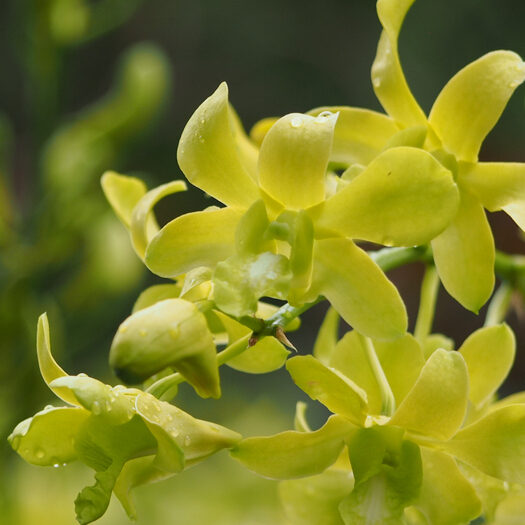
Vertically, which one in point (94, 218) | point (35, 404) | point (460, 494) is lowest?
point (35, 404)

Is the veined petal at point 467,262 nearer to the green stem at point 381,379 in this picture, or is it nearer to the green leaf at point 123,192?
the green stem at point 381,379

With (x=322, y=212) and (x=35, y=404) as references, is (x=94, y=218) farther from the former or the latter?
(x=322, y=212)

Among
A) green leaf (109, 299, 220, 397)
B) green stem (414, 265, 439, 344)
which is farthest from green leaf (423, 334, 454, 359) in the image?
green leaf (109, 299, 220, 397)

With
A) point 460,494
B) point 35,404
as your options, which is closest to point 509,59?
point 460,494

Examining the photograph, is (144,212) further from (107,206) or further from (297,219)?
(107,206)

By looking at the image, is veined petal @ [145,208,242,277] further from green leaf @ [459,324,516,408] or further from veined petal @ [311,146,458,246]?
green leaf @ [459,324,516,408]

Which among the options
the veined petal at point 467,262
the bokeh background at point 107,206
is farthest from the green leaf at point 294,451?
the bokeh background at point 107,206
